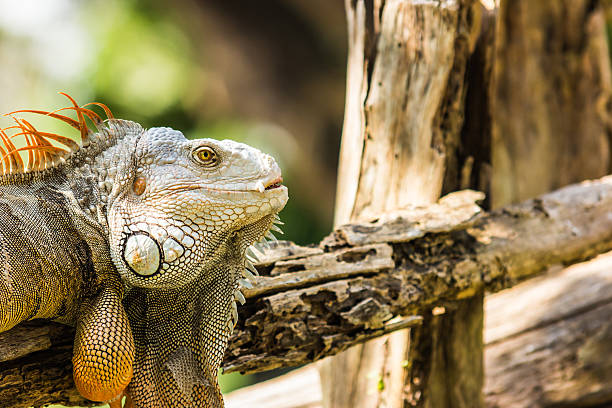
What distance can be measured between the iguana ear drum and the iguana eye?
29 cm

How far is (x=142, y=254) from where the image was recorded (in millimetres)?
1630

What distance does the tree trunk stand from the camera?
286 centimetres

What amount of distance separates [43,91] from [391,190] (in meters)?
7.92

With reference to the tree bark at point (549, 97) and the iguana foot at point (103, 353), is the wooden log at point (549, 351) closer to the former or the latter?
the tree bark at point (549, 97)

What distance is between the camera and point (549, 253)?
2916 mm

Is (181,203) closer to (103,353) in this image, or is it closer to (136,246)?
(136,246)

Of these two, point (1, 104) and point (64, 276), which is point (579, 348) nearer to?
point (64, 276)

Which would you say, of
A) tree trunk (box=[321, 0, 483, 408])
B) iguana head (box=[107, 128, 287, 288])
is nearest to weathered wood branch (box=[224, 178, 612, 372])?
tree trunk (box=[321, 0, 483, 408])

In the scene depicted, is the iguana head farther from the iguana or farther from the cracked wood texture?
the cracked wood texture

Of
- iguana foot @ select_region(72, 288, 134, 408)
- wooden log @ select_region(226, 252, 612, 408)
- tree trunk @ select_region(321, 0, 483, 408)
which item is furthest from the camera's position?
wooden log @ select_region(226, 252, 612, 408)

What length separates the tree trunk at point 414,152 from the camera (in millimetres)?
2859

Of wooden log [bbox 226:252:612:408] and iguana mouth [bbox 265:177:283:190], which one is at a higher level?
iguana mouth [bbox 265:177:283:190]

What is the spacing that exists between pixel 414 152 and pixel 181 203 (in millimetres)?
1598

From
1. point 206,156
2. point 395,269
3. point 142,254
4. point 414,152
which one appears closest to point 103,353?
point 142,254
